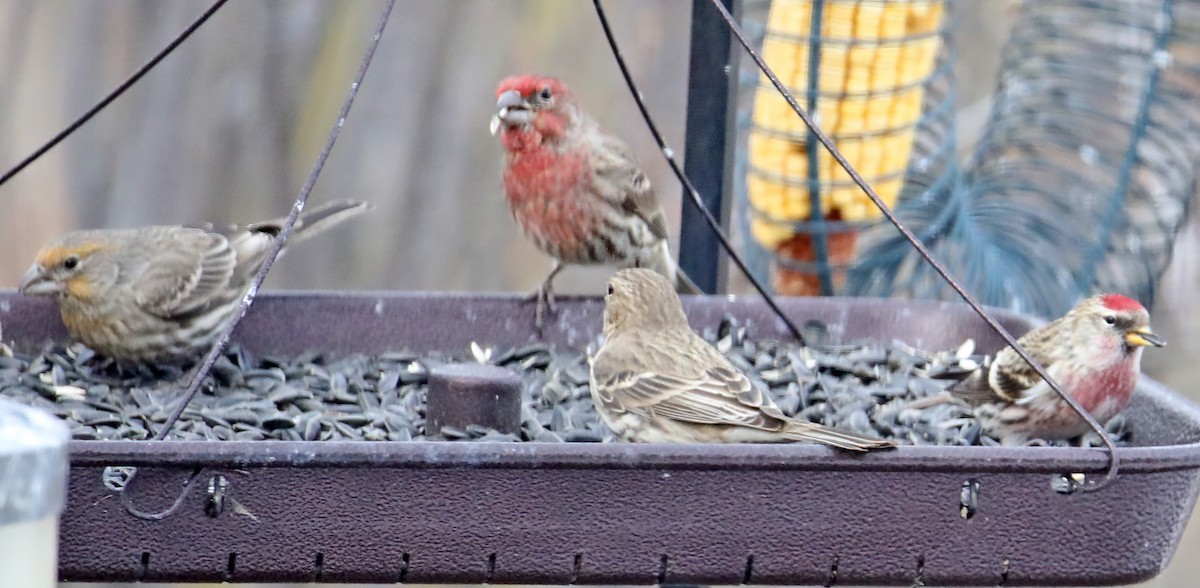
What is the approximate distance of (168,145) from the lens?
677 centimetres

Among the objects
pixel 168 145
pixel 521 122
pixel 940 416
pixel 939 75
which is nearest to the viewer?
pixel 940 416

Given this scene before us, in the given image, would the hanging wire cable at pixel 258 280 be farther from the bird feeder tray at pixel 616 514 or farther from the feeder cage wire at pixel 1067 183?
the feeder cage wire at pixel 1067 183

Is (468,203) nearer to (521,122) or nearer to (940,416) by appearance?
(521,122)

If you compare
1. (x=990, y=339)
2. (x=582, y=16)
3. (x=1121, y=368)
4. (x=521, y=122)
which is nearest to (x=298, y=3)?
(x=582, y=16)

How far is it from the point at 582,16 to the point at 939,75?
2.21m

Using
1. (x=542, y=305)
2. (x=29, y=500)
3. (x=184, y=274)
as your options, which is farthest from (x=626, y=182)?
(x=29, y=500)

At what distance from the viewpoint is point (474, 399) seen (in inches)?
132

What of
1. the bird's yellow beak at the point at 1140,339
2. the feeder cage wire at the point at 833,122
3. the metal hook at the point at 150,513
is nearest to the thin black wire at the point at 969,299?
the bird's yellow beak at the point at 1140,339

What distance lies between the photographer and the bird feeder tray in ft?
9.23

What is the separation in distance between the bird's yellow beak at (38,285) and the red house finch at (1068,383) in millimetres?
2330

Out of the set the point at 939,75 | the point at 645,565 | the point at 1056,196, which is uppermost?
the point at 939,75

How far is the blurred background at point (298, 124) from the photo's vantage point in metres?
6.67

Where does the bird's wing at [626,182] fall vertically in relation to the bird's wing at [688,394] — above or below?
above

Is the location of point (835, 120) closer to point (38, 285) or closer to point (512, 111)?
point (512, 111)
